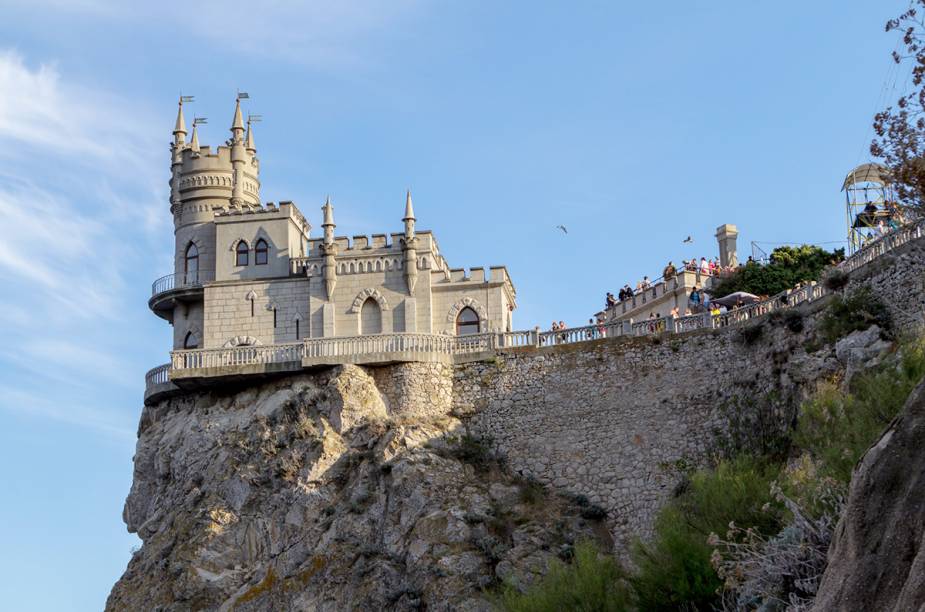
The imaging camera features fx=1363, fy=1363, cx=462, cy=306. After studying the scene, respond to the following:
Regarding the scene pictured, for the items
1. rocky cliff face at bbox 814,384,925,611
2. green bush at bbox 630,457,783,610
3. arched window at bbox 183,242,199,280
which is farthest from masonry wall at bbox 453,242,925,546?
rocky cliff face at bbox 814,384,925,611

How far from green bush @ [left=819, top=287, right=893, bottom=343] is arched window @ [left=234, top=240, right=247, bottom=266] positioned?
65.6ft

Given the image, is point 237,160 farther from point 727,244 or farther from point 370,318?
point 727,244

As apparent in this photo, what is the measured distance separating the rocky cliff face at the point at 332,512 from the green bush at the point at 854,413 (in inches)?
326

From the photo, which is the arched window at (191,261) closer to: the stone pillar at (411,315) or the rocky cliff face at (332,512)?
the rocky cliff face at (332,512)

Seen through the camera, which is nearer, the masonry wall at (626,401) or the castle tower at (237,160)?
the masonry wall at (626,401)

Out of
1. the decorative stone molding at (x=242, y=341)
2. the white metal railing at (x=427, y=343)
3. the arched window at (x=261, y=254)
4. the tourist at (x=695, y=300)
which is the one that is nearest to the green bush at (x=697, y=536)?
the white metal railing at (x=427, y=343)

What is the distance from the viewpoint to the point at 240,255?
4659 cm

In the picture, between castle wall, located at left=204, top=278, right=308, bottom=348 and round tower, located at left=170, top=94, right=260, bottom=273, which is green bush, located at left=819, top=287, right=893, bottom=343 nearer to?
castle wall, located at left=204, top=278, right=308, bottom=348

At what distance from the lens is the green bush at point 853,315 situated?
33969mm

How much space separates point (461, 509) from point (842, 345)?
36.6 feet

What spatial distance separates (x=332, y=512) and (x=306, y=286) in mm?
9471

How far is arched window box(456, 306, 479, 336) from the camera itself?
44906 mm

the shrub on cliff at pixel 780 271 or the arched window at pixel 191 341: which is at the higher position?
the shrub on cliff at pixel 780 271

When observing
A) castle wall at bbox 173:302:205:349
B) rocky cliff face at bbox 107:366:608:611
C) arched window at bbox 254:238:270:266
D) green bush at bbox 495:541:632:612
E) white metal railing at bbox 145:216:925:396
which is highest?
arched window at bbox 254:238:270:266
